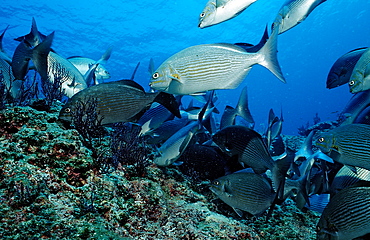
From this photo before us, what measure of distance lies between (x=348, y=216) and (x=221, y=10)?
2.64 meters

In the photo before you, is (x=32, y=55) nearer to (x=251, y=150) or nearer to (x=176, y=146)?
(x=176, y=146)

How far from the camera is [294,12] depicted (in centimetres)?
272

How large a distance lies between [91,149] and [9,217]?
3.79ft

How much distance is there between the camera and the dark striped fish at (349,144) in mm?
2531

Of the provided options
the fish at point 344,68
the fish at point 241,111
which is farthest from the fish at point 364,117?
the fish at point 241,111

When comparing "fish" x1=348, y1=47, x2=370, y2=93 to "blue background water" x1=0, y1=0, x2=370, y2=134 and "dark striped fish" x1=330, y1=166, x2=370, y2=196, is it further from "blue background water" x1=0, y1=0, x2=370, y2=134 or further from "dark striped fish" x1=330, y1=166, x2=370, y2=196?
"blue background water" x1=0, y1=0, x2=370, y2=134

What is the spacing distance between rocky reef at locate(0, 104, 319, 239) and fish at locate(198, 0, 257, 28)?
2124mm

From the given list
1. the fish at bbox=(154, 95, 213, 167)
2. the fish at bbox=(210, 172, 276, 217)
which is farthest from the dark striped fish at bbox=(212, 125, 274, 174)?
the fish at bbox=(154, 95, 213, 167)

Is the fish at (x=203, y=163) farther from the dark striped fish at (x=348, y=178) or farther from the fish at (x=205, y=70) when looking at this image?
the dark striped fish at (x=348, y=178)

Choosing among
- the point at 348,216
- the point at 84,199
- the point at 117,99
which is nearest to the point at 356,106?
the point at 348,216

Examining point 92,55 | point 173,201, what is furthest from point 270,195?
point 92,55

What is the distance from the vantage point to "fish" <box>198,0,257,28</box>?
2311 mm

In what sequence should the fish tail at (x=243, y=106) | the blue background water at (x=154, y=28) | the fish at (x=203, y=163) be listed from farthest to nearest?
1. the blue background water at (x=154, y=28)
2. the fish tail at (x=243, y=106)
3. the fish at (x=203, y=163)

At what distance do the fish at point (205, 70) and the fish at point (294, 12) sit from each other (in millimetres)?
817
